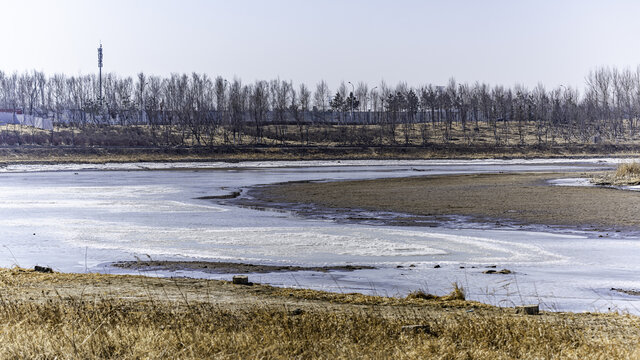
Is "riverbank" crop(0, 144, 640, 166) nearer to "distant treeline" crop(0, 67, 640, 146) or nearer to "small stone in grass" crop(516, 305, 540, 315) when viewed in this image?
"distant treeline" crop(0, 67, 640, 146)

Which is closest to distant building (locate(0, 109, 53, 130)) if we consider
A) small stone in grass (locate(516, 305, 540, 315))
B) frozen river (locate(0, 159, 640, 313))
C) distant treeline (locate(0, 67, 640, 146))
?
distant treeline (locate(0, 67, 640, 146))

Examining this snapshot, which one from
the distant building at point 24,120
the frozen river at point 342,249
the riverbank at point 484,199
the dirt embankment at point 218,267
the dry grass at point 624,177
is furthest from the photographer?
the distant building at point 24,120

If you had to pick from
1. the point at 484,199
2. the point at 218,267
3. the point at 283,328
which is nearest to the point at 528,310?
the point at 283,328

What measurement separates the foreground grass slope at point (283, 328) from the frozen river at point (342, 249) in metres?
2.12

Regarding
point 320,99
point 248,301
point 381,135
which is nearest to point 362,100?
point 320,99

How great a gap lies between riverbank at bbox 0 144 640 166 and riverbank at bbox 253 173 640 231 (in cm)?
4192

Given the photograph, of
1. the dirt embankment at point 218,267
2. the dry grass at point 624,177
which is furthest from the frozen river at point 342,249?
the dry grass at point 624,177

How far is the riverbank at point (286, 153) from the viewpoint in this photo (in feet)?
275

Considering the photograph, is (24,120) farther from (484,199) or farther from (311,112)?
(484,199)

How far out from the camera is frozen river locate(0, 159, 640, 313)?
15.0m

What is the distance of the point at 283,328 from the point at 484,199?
89.6 ft

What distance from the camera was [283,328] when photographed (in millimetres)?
9594

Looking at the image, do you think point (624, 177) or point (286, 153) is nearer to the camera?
point (624, 177)

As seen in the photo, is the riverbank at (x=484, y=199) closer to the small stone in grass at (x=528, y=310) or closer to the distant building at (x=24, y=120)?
the small stone in grass at (x=528, y=310)
